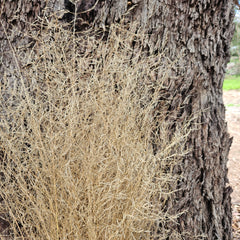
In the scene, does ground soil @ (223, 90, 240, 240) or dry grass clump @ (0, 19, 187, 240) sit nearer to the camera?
dry grass clump @ (0, 19, 187, 240)

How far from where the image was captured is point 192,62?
1792mm

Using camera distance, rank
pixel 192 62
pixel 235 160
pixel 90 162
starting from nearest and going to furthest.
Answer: pixel 90 162, pixel 192 62, pixel 235 160

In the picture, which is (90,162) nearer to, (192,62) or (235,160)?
(192,62)

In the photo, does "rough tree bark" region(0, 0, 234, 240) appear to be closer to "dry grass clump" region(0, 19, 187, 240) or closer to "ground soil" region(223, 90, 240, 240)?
"dry grass clump" region(0, 19, 187, 240)

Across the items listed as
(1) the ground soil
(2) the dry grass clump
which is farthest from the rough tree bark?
Result: (1) the ground soil

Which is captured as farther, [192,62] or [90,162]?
[192,62]

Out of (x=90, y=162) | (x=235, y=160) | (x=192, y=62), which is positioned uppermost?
(x=192, y=62)

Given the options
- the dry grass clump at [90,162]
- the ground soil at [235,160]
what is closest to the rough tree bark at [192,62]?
the dry grass clump at [90,162]

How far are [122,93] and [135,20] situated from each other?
484 mm

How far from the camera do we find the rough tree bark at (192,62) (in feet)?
5.62

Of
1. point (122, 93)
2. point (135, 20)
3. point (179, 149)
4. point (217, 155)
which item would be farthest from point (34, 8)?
point (217, 155)

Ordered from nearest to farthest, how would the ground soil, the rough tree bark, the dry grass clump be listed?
the dry grass clump
the rough tree bark
the ground soil

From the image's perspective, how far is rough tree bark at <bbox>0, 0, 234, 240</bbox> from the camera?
1.71 meters

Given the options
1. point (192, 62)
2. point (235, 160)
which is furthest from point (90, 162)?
point (235, 160)
